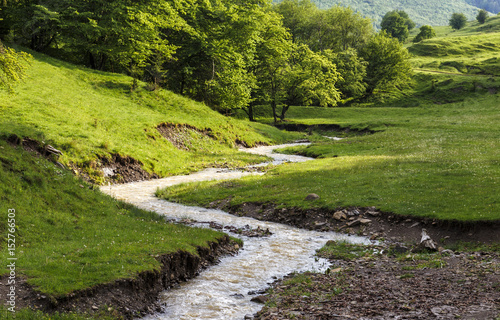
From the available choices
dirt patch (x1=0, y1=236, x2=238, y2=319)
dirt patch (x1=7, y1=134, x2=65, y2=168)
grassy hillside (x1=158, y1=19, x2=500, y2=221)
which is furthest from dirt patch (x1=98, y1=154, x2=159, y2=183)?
dirt patch (x1=0, y1=236, x2=238, y2=319)

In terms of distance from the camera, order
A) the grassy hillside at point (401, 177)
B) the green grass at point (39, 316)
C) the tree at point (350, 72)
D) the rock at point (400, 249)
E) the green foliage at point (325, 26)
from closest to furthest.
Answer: the green grass at point (39, 316) → the rock at point (400, 249) → the grassy hillside at point (401, 177) → the tree at point (350, 72) → the green foliage at point (325, 26)

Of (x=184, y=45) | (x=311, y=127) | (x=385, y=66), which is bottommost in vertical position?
(x=311, y=127)

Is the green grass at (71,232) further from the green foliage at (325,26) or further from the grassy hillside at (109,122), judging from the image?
the green foliage at (325,26)

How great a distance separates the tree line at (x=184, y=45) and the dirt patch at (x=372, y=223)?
36.6 meters

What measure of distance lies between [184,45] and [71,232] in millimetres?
55552

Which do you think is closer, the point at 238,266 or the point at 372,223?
the point at 238,266

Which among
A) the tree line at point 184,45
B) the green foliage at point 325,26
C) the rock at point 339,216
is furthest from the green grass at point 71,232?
the green foliage at point 325,26

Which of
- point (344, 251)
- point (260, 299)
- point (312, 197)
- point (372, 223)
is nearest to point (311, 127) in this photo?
point (312, 197)

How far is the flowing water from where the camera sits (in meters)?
12.6

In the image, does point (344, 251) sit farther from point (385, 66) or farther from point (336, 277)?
point (385, 66)

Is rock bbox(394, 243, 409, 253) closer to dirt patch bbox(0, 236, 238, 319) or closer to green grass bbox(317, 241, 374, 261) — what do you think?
green grass bbox(317, 241, 374, 261)

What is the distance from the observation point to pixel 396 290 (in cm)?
1316

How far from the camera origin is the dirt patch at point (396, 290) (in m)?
11.2

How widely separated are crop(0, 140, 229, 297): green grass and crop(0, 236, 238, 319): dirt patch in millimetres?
223
